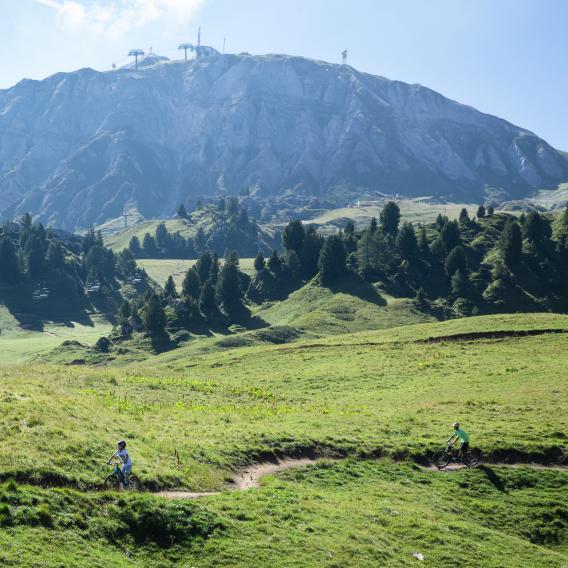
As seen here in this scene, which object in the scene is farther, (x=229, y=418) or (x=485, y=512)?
(x=229, y=418)

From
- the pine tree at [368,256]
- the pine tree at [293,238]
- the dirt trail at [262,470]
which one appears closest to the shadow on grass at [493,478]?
the dirt trail at [262,470]

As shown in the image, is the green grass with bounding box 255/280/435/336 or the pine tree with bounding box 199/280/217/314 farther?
the pine tree with bounding box 199/280/217/314

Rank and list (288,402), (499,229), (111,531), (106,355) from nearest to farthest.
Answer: (111,531), (288,402), (106,355), (499,229)

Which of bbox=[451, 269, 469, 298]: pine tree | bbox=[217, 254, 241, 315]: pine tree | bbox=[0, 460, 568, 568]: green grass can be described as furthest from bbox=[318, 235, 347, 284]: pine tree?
bbox=[0, 460, 568, 568]: green grass

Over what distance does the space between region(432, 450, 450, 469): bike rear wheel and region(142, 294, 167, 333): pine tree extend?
112 m

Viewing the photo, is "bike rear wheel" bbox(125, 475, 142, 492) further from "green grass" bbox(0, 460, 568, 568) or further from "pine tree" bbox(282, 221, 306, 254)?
"pine tree" bbox(282, 221, 306, 254)

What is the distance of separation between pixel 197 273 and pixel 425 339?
10135 cm

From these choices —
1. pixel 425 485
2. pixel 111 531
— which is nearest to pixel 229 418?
pixel 425 485

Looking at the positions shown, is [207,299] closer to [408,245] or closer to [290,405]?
[408,245]

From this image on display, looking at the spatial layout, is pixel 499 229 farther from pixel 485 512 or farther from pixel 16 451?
pixel 16 451

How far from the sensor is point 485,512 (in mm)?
34656

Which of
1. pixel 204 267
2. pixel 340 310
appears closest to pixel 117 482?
pixel 340 310

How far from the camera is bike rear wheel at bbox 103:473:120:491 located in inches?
1112

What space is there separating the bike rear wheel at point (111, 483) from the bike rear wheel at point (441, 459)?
2106 cm
